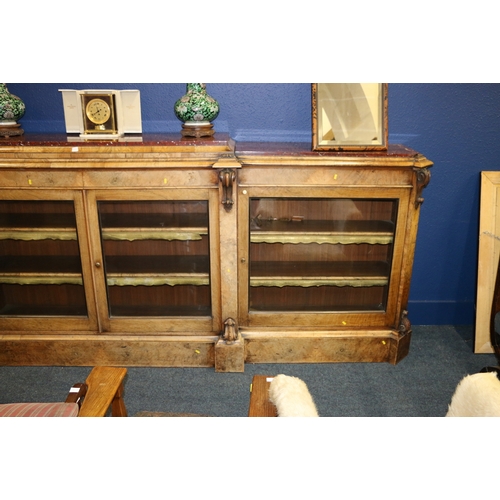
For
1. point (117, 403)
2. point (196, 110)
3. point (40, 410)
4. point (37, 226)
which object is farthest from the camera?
point (37, 226)

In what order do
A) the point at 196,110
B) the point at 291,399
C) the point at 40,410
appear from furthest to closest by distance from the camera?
the point at 196,110 < the point at 40,410 < the point at 291,399

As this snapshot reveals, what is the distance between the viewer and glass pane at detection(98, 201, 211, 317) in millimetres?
2461

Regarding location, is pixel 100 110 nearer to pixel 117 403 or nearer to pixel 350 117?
pixel 350 117

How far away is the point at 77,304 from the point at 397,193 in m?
1.93

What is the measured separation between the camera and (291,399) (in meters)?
1.25

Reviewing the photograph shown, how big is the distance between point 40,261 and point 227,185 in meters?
1.25

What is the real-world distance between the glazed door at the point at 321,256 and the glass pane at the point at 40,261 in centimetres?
97

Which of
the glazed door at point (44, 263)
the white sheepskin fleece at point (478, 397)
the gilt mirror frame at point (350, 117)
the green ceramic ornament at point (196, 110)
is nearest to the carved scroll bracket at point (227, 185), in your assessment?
the green ceramic ornament at point (196, 110)

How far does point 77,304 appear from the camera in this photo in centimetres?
270

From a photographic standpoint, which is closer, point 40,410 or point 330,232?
point 40,410

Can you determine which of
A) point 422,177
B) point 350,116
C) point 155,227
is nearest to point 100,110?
point 155,227
